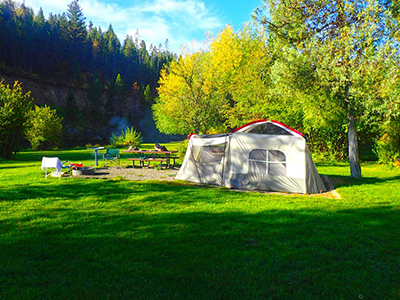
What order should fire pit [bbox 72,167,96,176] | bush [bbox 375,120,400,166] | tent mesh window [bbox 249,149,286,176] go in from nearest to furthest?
1. tent mesh window [bbox 249,149,286,176]
2. fire pit [bbox 72,167,96,176]
3. bush [bbox 375,120,400,166]

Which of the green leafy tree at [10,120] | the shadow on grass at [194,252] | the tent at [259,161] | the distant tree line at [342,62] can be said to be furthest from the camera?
the green leafy tree at [10,120]

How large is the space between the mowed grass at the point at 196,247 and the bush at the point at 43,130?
21833 mm

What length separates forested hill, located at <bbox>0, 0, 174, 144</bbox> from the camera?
56375 millimetres

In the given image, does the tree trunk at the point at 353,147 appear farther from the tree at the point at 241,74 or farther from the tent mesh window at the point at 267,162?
the tree at the point at 241,74

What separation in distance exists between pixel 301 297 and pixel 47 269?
2783 mm

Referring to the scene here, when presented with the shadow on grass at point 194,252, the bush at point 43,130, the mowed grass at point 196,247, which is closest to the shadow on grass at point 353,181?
the mowed grass at point 196,247

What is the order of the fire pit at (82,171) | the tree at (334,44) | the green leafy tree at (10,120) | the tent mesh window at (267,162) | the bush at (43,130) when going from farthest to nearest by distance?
the bush at (43,130)
the green leafy tree at (10,120)
the fire pit at (82,171)
the tree at (334,44)
the tent mesh window at (267,162)

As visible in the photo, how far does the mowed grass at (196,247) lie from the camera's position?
9.00 ft

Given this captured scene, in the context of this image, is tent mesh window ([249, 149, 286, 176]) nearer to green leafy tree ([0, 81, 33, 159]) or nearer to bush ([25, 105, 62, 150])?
green leafy tree ([0, 81, 33, 159])

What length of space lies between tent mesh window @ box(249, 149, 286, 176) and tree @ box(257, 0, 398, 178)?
332cm

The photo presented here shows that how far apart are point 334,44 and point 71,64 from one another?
69.7 meters

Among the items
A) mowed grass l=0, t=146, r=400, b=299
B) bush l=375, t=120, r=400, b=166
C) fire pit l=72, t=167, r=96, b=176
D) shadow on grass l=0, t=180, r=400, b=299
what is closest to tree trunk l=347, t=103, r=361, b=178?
mowed grass l=0, t=146, r=400, b=299

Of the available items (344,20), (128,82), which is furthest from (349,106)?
(128,82)

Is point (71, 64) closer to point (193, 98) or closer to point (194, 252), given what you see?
point (193, 98)
